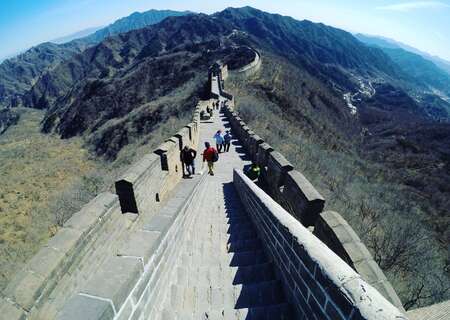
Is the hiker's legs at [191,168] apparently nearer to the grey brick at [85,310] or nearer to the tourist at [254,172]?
the tourist at [254,172]

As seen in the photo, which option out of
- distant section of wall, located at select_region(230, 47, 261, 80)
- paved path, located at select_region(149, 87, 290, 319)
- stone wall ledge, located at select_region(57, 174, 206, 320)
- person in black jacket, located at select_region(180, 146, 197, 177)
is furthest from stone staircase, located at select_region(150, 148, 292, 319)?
distant section of wall, located at select_region(230, 47, 261, 80)

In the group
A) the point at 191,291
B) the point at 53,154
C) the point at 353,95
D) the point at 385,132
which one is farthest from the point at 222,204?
the point at 353,95

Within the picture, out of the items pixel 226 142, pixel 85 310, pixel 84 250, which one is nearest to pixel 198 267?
pixel 84 250

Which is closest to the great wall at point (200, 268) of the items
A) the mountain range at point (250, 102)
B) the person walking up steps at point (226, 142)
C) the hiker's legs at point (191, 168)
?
the hiker's legs at point (191, 168)

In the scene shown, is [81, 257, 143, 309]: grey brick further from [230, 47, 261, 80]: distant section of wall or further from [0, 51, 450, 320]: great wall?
[230, 47, 261, 80]: distant section of wall

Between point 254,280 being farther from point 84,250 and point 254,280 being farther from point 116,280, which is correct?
point 84,250

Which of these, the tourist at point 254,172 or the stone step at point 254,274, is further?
the tourist at point 254,172

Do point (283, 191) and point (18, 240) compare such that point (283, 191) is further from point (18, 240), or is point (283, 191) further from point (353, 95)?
point (353, 95)
